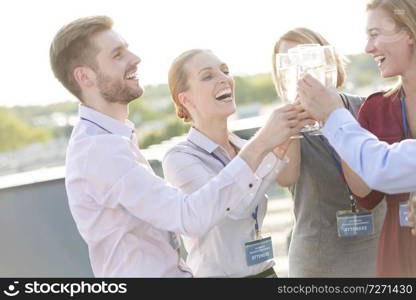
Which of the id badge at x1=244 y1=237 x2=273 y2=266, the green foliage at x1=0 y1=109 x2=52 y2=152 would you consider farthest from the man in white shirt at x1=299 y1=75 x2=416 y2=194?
the green foliage at x1=0 y1=109 x2=52 y2=152

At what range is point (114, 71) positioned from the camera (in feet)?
8.14

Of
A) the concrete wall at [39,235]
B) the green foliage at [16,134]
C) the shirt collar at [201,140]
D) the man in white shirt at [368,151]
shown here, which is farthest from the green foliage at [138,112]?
the man in white shirt at [368,151]

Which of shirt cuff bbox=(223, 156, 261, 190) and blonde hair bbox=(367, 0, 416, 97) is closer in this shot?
shirt cuff bbox=(223, 156, 261, 190)

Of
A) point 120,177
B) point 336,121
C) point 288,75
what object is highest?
point 288,75

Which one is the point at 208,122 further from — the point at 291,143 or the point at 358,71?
the point at 358,71

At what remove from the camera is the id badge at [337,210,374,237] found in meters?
2.89

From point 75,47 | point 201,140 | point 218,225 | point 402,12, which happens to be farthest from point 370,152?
point 75,47

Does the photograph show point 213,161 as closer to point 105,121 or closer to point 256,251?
point 256,251

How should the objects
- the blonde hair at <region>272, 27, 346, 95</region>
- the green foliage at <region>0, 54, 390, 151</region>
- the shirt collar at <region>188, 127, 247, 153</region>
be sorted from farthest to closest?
the green foliage at <region>0, 54, 390, 151</region>
the blonde hair at <region>272, 27, 346, 95</region>
the shirt collar at <region>188, 127, 247, 153</region>

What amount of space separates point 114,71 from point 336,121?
0.79 metres

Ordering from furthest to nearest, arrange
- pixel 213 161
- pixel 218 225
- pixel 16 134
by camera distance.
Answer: pixel 16 134
pixel 213 161
pixel 218 225

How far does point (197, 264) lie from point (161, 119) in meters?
38.0

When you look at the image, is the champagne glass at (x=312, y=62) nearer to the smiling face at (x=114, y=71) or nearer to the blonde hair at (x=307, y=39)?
the smiling face at (x=114, y=71)

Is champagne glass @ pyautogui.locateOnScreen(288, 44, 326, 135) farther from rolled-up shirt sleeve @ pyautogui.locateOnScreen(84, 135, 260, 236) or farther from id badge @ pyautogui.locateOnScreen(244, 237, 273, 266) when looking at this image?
id badge @ pyautogui.locateOnScreen(244, 237, 273, 266)
